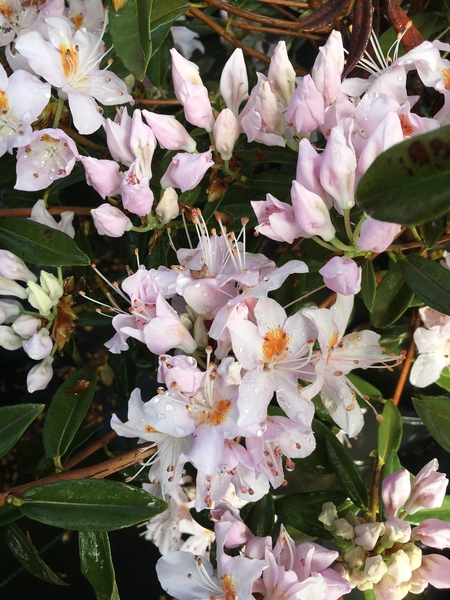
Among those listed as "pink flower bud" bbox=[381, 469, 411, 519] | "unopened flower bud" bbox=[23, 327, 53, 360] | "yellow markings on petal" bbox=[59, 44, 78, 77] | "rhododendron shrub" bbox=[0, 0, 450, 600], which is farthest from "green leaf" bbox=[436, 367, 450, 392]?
"yellow markings on petal" bbox=[59, 44, 78, 77]

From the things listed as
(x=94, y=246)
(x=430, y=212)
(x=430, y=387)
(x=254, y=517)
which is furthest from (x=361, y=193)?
(x=94, y=246)

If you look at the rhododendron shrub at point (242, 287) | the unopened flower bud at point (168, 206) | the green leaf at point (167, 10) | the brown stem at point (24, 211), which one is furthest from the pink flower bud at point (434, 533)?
the green leaf at point (167, 10)

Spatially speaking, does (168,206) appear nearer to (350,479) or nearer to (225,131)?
(225,131)

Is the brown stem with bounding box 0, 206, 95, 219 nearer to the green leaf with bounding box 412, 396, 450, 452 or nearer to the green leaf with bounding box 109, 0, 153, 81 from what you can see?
the green leaf with bounding box 109, 0, 153, 81

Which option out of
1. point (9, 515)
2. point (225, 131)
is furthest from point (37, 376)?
point (225, 131)

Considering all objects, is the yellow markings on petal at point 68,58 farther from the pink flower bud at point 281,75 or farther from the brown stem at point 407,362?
the brown stem at point 407,362
